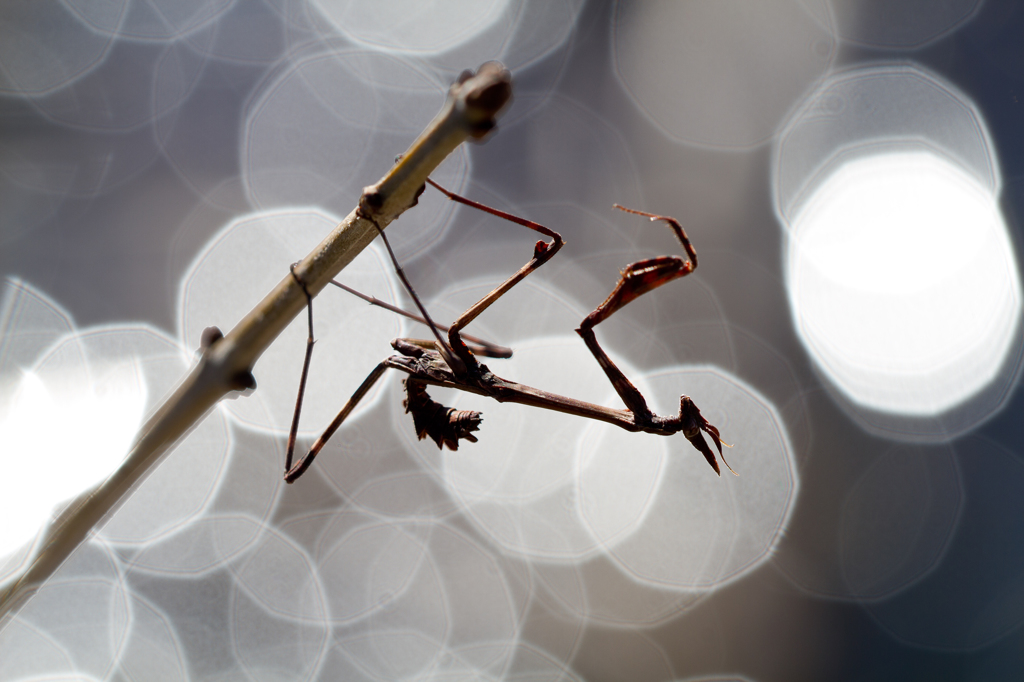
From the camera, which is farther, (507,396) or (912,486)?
(912,486)

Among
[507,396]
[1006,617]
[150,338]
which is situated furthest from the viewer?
[1006,617]

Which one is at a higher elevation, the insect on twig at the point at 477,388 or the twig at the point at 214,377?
the twig at the point at 214,377

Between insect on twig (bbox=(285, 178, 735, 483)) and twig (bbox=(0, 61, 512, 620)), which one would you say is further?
insect on twig (bbox=(285, 178, 735, 483))

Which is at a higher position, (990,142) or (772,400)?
(990,142)

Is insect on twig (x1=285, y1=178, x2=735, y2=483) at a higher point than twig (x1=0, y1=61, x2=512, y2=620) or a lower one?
lower

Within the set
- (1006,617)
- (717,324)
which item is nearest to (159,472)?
(717,324)

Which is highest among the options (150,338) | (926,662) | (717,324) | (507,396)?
(150,338)

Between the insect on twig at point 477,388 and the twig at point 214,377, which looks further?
the insect on twig at point 477,388

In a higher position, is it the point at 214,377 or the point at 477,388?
the point at 214,377

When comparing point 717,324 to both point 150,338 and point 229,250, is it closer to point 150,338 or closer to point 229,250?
point 229,250

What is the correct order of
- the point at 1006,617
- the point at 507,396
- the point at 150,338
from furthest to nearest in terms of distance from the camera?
the point at 1006,617, the point at 150,338, the point at 507,396

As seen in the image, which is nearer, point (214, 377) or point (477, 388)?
point (214, 377)
